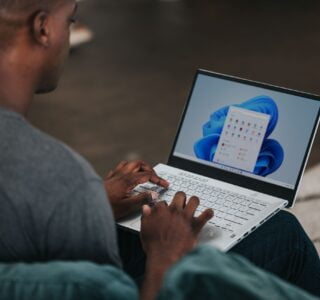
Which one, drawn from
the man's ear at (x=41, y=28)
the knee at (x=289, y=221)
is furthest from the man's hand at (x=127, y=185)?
the man's ear at (x=41, y=28)

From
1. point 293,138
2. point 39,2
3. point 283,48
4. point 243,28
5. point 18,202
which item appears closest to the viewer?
point 18,202

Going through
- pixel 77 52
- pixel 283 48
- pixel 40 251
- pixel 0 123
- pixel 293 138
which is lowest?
pixel 40 251

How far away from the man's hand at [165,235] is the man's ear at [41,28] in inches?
13.7

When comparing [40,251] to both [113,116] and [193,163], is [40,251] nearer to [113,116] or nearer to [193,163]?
[193,163]

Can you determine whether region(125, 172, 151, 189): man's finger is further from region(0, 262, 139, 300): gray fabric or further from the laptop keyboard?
region(0, 262, 139, 300): gray fabric

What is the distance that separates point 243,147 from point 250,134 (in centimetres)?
3

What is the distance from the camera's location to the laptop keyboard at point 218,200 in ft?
5.12

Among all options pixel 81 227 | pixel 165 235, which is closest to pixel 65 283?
pixel 81 227

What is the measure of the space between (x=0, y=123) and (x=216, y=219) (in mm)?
Answer: 573

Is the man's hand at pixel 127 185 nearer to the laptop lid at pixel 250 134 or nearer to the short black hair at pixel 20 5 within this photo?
the laptop lid at pixel 250 134

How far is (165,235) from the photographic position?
1.31 metres

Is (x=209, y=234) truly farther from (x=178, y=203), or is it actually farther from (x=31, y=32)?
(x=31, y=32)

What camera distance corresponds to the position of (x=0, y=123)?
3.79 feet

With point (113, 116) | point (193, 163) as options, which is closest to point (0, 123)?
point (193, 163)
